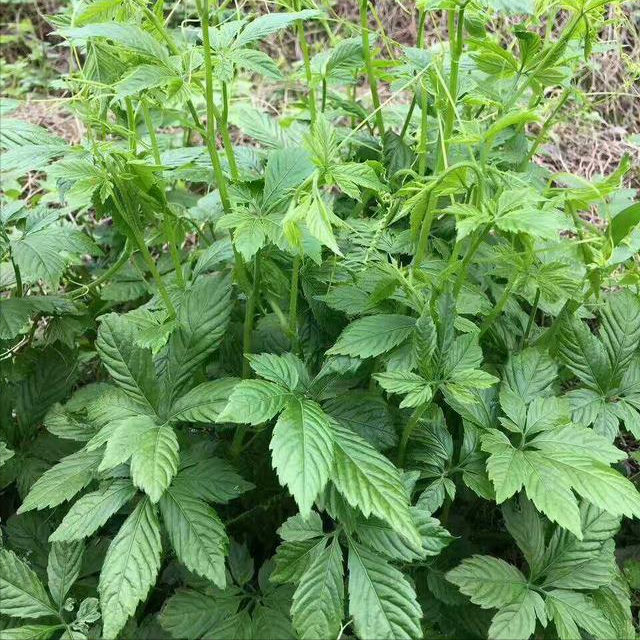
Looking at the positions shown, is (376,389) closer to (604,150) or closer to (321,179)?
(321,179)

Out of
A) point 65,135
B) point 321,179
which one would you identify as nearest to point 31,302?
point 321,179

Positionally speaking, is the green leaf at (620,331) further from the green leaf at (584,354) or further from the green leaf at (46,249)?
the green leaf at (46,249)

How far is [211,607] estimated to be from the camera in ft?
4.25

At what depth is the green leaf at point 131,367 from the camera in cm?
134

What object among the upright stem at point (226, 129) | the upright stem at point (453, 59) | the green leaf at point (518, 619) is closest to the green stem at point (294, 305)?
the upright stem at point (226, 129)

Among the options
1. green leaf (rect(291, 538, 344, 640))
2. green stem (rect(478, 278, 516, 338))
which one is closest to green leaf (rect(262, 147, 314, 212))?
green stem (rect(478, 278, 516, 338))

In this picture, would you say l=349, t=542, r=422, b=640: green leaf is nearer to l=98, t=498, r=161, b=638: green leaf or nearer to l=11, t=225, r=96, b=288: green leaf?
l=98, t=498, r=161, b=638: green leaf

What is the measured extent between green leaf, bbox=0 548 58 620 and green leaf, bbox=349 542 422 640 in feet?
2.01

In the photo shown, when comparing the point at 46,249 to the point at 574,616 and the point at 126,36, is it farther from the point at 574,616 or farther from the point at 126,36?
the point at 574,616

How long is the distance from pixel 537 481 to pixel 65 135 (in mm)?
2681

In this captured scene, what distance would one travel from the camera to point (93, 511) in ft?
4.06

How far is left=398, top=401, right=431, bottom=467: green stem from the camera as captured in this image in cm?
124

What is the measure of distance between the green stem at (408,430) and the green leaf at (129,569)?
1.64 feet

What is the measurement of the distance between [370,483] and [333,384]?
234 mm
